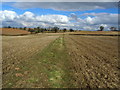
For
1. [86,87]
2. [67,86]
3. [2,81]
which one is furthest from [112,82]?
[2,81]

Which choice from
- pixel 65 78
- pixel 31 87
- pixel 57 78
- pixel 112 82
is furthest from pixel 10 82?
pixel 112 82

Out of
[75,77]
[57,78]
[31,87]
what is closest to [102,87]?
[75,77]

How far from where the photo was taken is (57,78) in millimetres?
8180

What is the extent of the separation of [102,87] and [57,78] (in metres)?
2.87

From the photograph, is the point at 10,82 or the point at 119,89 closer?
the point at 119,89

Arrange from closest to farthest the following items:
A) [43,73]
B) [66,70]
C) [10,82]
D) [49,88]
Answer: [49,88] < [10,82] < [43,73] < [66,70]

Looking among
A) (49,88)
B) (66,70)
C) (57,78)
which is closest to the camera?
(49,88)

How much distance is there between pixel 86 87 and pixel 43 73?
11.2ft

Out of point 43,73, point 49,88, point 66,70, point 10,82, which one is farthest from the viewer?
point 66,70

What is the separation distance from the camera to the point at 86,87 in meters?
7.11

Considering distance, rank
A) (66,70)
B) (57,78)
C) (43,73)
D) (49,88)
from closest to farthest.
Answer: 1. (49,88)
2. (57,78)
3. (43,73)
4. (66,70)

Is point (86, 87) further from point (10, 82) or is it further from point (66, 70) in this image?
point (10, 82)

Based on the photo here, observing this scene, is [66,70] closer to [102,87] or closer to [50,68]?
[50,68]

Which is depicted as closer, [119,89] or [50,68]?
[119,89]
